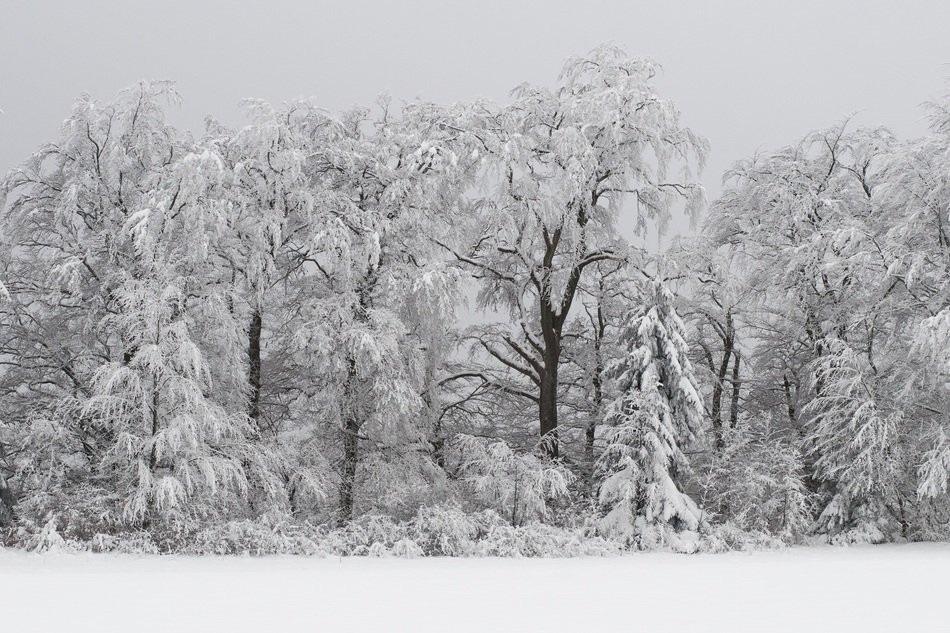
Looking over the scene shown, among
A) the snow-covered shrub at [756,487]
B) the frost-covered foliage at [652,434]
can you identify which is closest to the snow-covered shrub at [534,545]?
the frost-covered foliage at [652,434]

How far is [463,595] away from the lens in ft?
31.8

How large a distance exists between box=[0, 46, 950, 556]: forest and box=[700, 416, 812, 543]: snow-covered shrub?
84 mm

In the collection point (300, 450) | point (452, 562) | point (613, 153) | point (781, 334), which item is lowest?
point (452, 562)

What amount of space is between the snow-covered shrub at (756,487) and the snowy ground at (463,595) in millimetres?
2905

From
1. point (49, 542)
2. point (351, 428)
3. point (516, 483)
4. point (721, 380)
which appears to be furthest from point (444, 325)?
point (721, 380)

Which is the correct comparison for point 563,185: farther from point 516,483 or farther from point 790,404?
point 790,404

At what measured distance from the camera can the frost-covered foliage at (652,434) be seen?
15273mm

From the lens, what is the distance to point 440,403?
63.5 ft

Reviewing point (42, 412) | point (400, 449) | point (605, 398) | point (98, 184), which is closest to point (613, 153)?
point (605, 398)

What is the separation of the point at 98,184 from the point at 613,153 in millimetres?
10559

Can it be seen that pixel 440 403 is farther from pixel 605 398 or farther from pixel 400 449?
pixel 605 398

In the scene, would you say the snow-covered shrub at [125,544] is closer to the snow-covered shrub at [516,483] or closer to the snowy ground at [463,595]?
the snowy ground at [463,595]

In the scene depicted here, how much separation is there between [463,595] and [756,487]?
8.88 m

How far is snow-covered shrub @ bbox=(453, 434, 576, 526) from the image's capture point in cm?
1579
